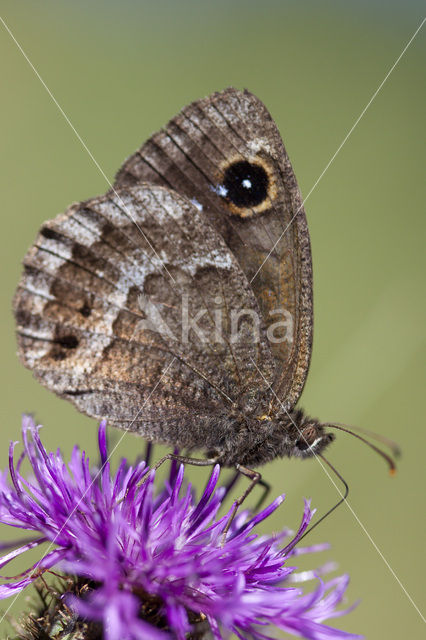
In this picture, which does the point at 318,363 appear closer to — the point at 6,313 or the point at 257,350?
the point at 6,313

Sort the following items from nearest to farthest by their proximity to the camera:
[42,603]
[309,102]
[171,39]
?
[42,603] → [309,102] → [171,39]

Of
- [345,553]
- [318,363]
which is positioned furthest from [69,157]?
[345,553]

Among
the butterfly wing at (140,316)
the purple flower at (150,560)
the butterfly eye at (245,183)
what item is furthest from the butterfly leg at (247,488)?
the butterfly eye at (245,183)

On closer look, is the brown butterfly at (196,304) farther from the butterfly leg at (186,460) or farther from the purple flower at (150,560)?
the purple flower at (150,560)

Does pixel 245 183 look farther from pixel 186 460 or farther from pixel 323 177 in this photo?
pixel 323 177

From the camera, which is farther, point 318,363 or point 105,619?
point 318,363

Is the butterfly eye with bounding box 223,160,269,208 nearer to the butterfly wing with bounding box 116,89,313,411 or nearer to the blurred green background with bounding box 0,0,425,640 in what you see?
the butterfly wing with bounding box 116,89,313,411

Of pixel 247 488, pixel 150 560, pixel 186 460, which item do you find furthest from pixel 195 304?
pixel 150 560
